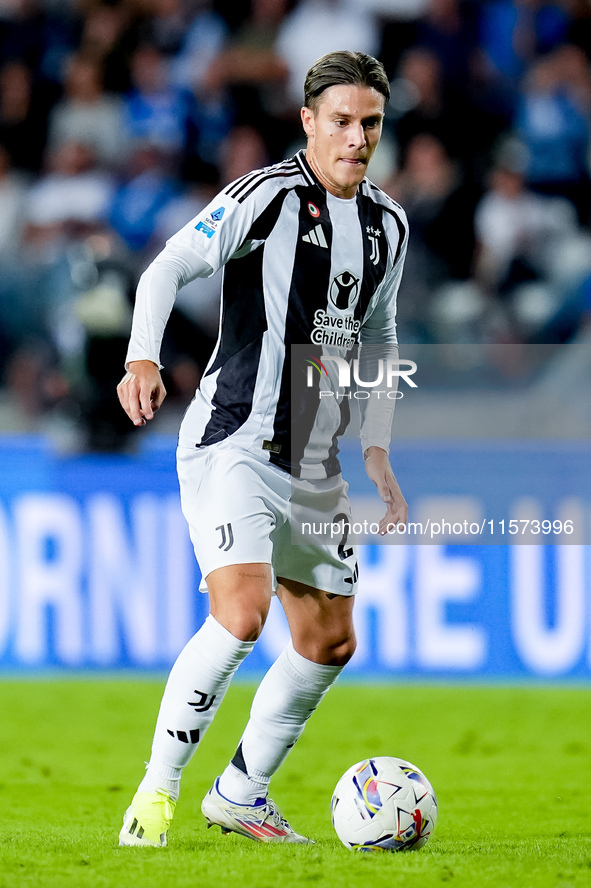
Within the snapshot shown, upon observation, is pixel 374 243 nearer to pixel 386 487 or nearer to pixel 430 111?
pixel 386 487

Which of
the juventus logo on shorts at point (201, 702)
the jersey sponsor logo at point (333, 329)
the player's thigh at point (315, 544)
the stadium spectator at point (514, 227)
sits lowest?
the juventus logo on shorts at point (201, 702)

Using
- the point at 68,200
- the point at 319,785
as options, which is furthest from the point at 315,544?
the point at 68,200

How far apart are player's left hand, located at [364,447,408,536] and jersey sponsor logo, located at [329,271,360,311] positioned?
50 centimetres

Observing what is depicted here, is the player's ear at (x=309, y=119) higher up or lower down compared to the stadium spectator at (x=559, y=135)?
lower down

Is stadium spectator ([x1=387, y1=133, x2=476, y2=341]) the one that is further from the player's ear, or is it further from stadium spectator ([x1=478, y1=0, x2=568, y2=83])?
the player's ear

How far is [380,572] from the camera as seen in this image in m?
6.44

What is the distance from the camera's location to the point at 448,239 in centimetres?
794

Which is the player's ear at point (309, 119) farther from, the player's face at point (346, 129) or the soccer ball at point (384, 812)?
the soccer ball at point (384, 812)

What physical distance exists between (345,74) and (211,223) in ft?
1.94

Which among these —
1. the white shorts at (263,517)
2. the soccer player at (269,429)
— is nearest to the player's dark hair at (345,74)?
the soccer player at (269,429)

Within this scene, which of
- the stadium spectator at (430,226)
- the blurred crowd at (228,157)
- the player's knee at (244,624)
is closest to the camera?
the player's knee at (244,624)

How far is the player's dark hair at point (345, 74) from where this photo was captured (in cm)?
347

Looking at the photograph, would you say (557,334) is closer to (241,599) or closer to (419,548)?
(419,548)

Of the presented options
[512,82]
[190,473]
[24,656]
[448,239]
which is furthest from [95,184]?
[190,473]
